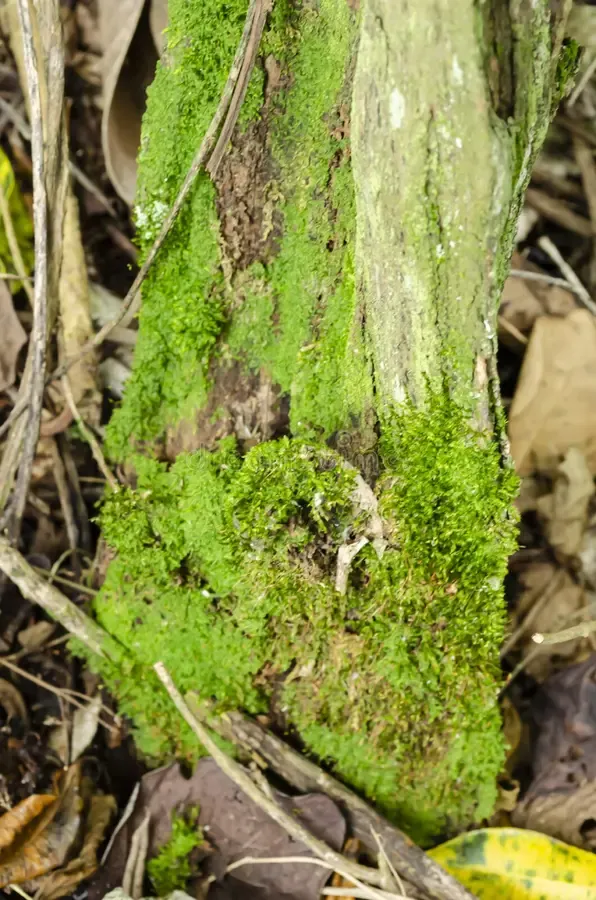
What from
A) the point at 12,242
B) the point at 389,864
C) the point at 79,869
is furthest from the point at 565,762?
the point at 12,242

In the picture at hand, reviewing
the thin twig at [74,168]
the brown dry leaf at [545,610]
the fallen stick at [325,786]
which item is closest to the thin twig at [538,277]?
the brown dry leaf at [545,610]

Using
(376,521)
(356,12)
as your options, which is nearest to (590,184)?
(356,12)

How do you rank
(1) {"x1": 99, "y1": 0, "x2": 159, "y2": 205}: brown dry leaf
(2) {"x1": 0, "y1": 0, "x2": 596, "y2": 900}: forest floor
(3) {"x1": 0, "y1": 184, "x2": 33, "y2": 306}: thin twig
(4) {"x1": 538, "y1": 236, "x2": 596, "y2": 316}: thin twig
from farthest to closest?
(4) {"x1": 538, "y1": 236, "x2": 596, "y2": 316}: thin twig → (3) {"x1": 0, "y1": 184, "x2": 33, "y2": 306}: thin twig → (1) {"x1": 99, "y1": 0, "x2": 159, "y2": 205}: brown dry leaf → (2) {"x1": 0, "y1": 0, "x2": 596, "y2": 900}: forest floor

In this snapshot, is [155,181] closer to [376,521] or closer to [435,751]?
[376,521]

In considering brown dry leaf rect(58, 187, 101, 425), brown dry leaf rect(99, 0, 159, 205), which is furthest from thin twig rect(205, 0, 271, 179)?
brown dry leaf rect(58, 187, 101, 425)

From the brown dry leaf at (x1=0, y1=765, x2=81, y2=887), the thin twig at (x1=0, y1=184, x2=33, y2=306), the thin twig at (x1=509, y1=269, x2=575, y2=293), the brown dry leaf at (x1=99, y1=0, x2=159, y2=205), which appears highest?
the brown dry leaf at (x1=99, y1=0, x2=159, y2=205)

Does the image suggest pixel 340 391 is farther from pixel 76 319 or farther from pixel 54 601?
pixel 76 319

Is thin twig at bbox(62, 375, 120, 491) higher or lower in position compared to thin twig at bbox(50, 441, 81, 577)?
higher

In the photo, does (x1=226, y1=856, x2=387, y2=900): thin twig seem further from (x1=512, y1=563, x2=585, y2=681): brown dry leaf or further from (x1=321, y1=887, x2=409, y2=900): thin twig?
(x1=512, y1=563, x2=585, y2=681): brown dry leaf
